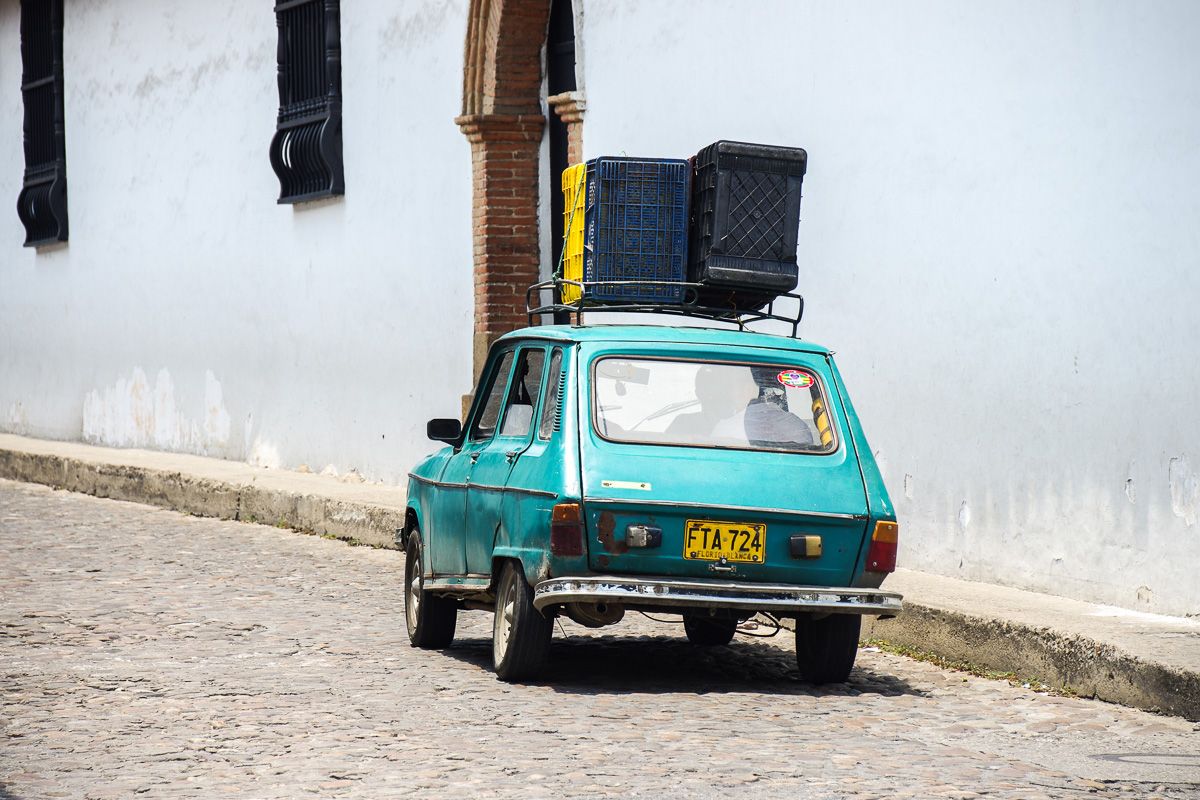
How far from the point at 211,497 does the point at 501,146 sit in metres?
3.96

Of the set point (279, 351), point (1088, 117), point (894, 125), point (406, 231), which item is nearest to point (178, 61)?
point (279, 351)

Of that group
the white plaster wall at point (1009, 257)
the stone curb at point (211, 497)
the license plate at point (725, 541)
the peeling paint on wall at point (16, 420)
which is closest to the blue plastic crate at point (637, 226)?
the white plaster wall at point (1009, 257)

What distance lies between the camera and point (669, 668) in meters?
8.09

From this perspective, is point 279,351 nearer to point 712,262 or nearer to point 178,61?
point 178,61

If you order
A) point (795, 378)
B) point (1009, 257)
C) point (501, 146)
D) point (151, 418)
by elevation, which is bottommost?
point (151, 418)

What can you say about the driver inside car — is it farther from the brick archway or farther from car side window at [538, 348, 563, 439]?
the brick archway

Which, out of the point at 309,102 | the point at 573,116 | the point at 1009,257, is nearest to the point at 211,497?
the point at 309,102

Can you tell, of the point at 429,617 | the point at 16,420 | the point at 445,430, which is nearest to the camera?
→ the point at 445,430

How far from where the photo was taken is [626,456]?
7.24 m

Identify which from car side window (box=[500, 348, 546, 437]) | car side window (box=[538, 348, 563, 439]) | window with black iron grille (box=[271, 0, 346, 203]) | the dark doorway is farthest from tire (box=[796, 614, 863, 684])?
window with black iron grille (box=[271, 0, 346, 203])

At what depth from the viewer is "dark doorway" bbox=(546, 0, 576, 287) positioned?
14.6 m

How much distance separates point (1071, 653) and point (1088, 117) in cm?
286

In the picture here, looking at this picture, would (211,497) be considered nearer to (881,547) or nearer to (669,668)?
(669,668)

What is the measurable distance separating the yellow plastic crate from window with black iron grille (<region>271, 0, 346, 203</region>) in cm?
659
